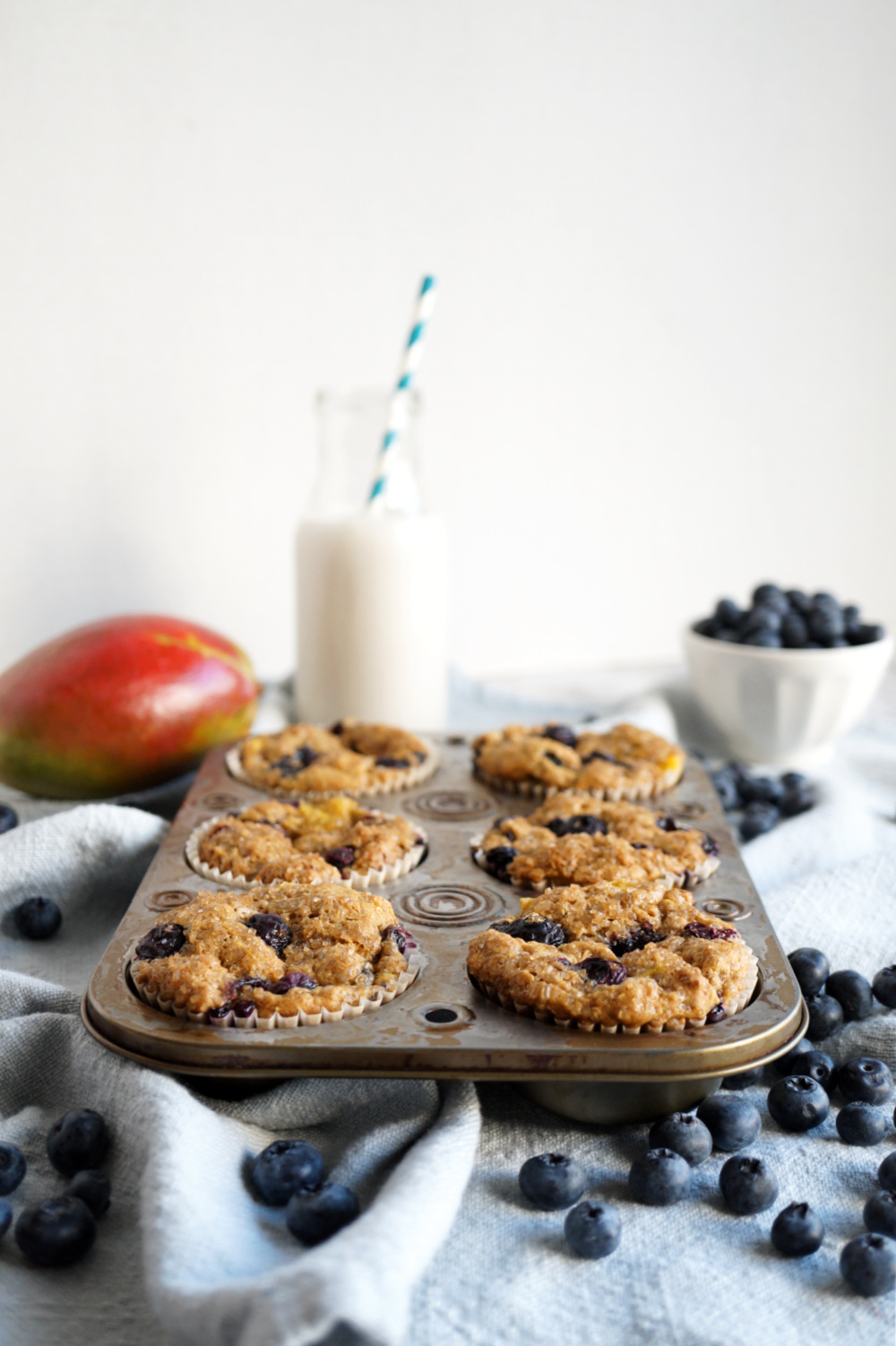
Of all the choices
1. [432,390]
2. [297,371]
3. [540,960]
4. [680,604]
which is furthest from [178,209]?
[540,960]

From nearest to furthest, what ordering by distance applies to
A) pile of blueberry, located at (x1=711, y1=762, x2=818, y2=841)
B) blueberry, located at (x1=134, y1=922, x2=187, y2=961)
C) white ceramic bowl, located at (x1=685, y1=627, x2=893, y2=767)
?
blueberry, located at (x1=134, y1=922, x2=187, y2=961) < pile of blueberry, located at (x1=711, y1=762, x2=818, y2=841) < white ceramic bowl, located at (x1=685, y1=627, x2=893, y2=767)

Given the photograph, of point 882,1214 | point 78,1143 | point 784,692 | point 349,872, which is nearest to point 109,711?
point 349,872

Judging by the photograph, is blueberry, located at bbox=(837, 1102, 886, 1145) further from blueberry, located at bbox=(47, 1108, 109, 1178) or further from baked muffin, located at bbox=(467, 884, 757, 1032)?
blueberry, located at bbox=(47, 1108, 109, 1178)

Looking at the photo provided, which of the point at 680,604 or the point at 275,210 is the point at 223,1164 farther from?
the point at 680,604

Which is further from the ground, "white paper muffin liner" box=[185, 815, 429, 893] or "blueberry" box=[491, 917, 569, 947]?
"blueberry" box=[491, 917, 569, 947]

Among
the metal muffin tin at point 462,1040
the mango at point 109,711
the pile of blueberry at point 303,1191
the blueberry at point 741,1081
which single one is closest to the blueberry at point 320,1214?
the pile of blueberry at point 303,1191

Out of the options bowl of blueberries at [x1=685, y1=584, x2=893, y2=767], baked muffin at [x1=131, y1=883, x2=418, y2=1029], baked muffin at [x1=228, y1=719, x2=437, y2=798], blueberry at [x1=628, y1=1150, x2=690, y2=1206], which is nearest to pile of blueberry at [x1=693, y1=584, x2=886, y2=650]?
bowl of blueberries at [x1=685, y1=584, x2=893, y2=767]
